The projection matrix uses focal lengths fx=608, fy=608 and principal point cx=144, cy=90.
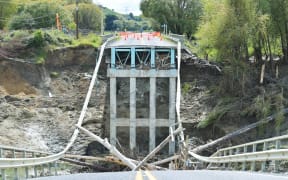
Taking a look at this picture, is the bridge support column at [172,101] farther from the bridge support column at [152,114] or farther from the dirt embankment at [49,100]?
the dirt embankment at [49,100]

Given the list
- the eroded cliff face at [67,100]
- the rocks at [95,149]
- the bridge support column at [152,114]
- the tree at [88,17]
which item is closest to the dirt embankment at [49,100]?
the eroded cliff face at [67,100]

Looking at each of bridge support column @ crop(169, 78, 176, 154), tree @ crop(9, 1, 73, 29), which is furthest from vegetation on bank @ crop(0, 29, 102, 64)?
tree @ crop(9, 1, 73, 29)

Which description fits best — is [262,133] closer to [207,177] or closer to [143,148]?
[143,148]

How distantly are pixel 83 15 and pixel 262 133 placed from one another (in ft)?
263

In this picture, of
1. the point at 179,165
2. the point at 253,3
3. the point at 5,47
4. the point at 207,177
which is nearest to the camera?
the point at 207,177

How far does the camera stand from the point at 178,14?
281 ft

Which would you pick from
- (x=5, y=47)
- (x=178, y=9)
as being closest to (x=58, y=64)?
(x=5, y=47)

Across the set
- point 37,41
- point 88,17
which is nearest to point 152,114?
point 37,41

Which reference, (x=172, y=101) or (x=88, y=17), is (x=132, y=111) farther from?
(x=88, y=17)

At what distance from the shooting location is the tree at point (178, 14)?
84562 mm

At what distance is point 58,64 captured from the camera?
179 feet

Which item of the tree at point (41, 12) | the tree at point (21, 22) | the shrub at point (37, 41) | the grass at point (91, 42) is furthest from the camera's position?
the tree at point (41, 12)

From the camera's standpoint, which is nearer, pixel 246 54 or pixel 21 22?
pixel 246 54

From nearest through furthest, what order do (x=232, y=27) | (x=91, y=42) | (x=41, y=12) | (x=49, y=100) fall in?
(x=232, y=27) < (x=49, y=100) < (x=91, y=42) < (x=41, y=12)
